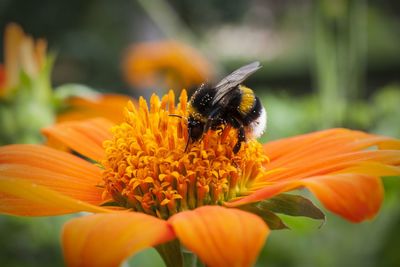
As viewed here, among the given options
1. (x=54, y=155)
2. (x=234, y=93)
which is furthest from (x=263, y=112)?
(x=54, y=155)

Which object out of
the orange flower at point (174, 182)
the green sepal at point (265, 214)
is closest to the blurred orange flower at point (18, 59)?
the orange flower at point (174, 182)

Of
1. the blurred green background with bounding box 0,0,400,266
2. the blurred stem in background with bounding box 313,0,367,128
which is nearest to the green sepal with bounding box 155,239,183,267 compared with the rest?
the blurred green background with bounding box 0,0,400,266

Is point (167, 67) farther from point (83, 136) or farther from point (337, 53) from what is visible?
point (83, 136)

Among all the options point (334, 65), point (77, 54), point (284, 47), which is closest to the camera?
point (334, 65)

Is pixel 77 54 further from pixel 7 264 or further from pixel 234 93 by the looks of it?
pixel 234 93

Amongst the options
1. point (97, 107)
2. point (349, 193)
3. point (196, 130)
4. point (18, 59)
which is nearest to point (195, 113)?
point (196, 130)

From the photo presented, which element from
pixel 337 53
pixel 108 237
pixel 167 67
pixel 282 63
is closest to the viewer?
pixel 108 237

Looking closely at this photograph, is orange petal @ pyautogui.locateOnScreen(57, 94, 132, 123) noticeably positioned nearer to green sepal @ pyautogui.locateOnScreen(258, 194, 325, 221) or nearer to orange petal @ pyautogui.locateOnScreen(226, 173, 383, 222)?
green sepal @ pyautogui.locateOnScreen(258, 194, 325, 221)
